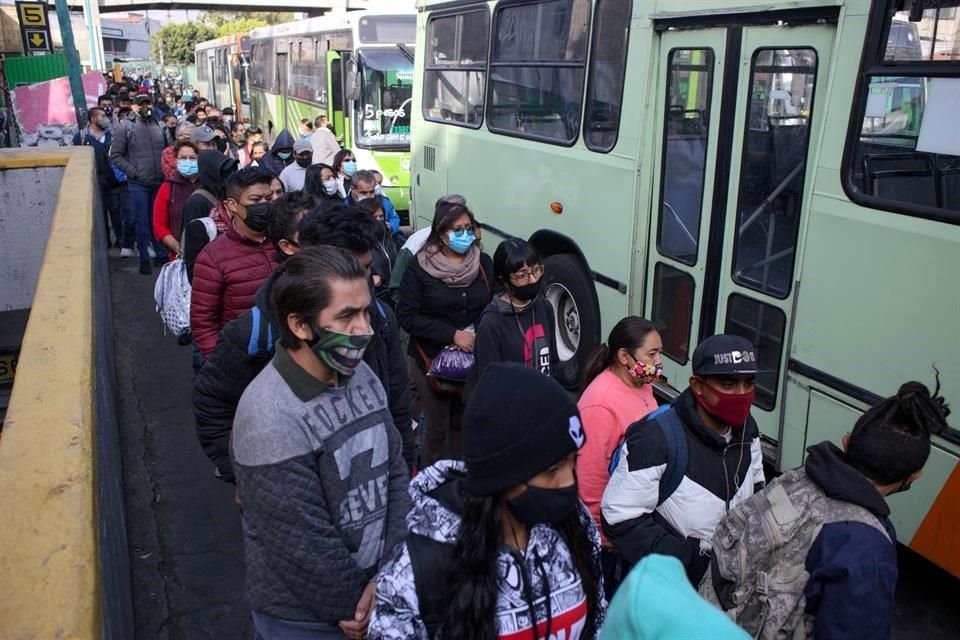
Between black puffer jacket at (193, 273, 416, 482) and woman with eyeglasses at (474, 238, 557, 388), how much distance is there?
3.23ft

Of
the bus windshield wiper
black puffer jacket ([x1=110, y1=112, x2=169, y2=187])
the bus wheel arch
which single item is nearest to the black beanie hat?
the bus wheel arch

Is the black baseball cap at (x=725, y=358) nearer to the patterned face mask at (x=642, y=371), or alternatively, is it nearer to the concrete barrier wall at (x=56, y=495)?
the patterned face mask at (x=642, y=371)

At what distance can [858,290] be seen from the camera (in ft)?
12.4

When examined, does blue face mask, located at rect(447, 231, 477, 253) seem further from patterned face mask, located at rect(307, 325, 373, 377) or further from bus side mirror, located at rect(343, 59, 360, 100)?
bus side mirror, located at rect(343, 59, 360, 100)

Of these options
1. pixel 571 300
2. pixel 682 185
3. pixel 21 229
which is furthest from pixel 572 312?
pixel 21 229

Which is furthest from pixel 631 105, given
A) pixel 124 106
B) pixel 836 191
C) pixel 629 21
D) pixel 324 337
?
pixel 124 106

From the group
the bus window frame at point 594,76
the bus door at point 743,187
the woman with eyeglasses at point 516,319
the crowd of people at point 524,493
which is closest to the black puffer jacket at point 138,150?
Answer: the bus window frame at point 594,76

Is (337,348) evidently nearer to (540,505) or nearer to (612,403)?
(540,505)

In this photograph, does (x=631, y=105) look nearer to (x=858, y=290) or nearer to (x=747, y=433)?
(x=858, y=290)

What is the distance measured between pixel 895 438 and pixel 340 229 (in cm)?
199

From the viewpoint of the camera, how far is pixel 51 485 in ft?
6.45

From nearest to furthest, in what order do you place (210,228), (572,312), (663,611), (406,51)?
(663,611), (210,228), (572,312), (406,51)

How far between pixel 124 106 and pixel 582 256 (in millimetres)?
10767

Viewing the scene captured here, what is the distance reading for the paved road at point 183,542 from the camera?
3895 millimetres
